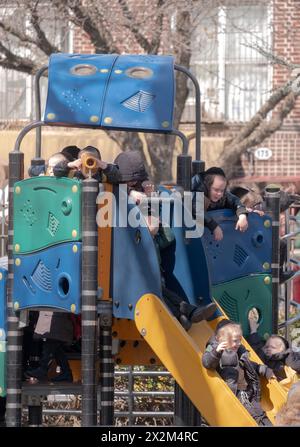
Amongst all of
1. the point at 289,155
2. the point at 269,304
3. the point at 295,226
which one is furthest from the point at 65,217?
the point at 289,155

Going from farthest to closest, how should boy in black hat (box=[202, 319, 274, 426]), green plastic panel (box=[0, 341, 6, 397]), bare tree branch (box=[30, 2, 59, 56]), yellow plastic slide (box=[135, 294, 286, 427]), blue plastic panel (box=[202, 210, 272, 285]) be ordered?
bare tree branch (box=[30, 2, 59, 56]) → blue plastic panel (box=[202, 210, 272, 285]) → green plastic panel (box=[0, 341, 6, 397]) → boy in black hat (box=[202, 319, 274, 426]) → yellow plastic slide (box=[135, 294, 286, 427])

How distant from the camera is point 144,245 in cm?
741

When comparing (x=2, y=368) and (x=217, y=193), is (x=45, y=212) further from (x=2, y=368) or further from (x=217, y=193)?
(x=217, y=193)

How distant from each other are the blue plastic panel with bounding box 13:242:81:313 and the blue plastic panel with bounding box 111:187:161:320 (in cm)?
25

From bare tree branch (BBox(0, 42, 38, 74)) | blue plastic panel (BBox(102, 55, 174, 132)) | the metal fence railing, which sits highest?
bare tree branch (BBox(0, 42, 38, 74))

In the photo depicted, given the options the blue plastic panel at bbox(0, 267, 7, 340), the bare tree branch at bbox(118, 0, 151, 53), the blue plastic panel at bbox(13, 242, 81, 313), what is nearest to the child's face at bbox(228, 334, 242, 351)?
the blue plastic panel at bbox(13, 242, 81, 313)

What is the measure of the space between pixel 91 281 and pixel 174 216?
0.83 m

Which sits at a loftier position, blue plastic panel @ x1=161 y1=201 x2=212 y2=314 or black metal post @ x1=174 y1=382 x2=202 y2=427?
blue plastic panel @ x1=161 y1=201 x2=212 y2=314

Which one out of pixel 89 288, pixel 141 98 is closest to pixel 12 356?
pixel 89 288

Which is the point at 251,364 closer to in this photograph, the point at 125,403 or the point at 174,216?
the point at 174,216

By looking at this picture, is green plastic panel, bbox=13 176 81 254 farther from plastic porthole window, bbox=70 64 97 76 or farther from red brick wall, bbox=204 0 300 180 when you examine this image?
red brick wall, bbox=204 0 300 180

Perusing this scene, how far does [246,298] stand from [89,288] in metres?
1.84

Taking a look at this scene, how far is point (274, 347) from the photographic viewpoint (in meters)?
8.31

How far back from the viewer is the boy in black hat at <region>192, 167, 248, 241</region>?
8.39m
